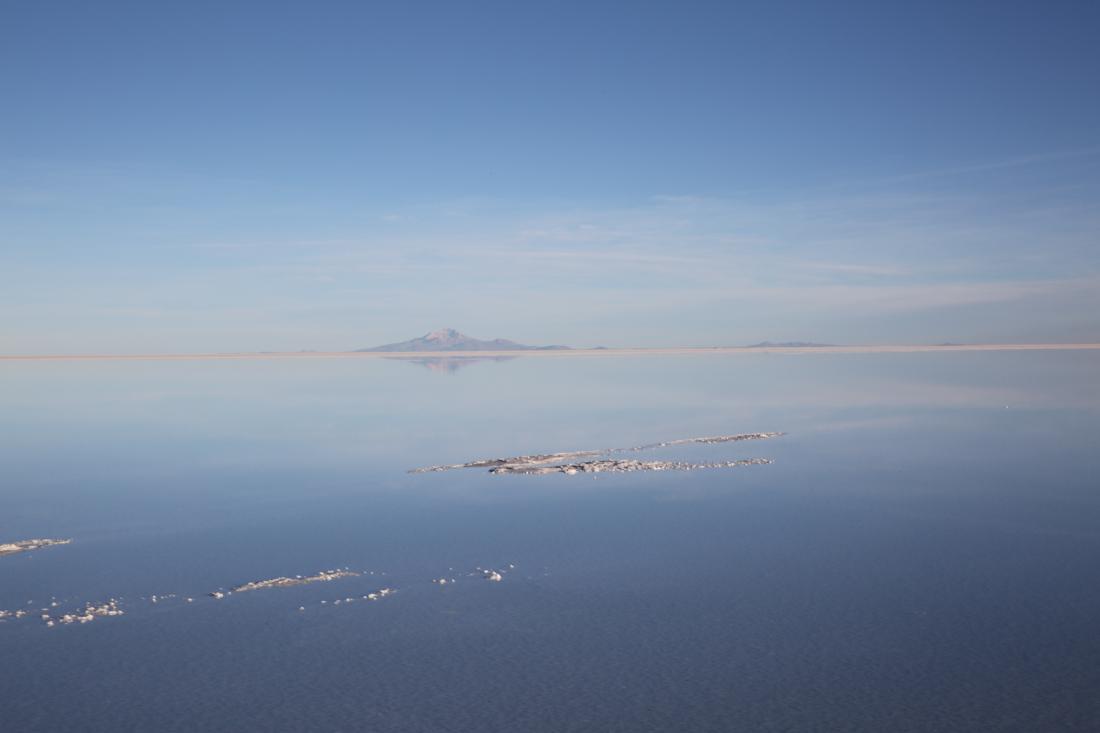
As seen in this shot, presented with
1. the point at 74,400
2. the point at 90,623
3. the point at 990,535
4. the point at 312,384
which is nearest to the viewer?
the point at 90,623

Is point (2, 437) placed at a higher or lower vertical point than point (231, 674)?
higher

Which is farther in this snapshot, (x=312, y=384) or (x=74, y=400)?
(x=312, y=384)

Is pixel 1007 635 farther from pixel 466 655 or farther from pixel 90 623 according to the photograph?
pixel 90 623

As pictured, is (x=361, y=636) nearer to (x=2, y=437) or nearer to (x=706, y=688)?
(x=706, y=688)

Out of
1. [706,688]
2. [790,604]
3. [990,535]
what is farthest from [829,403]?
[706,688]

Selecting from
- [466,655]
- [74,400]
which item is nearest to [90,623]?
[466,655]

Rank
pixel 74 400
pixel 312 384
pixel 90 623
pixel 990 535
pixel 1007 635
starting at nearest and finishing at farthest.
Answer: pixel 1007 635, pixel 90 623, pixel 990 535, pixel 74 400, pixel 312 384
